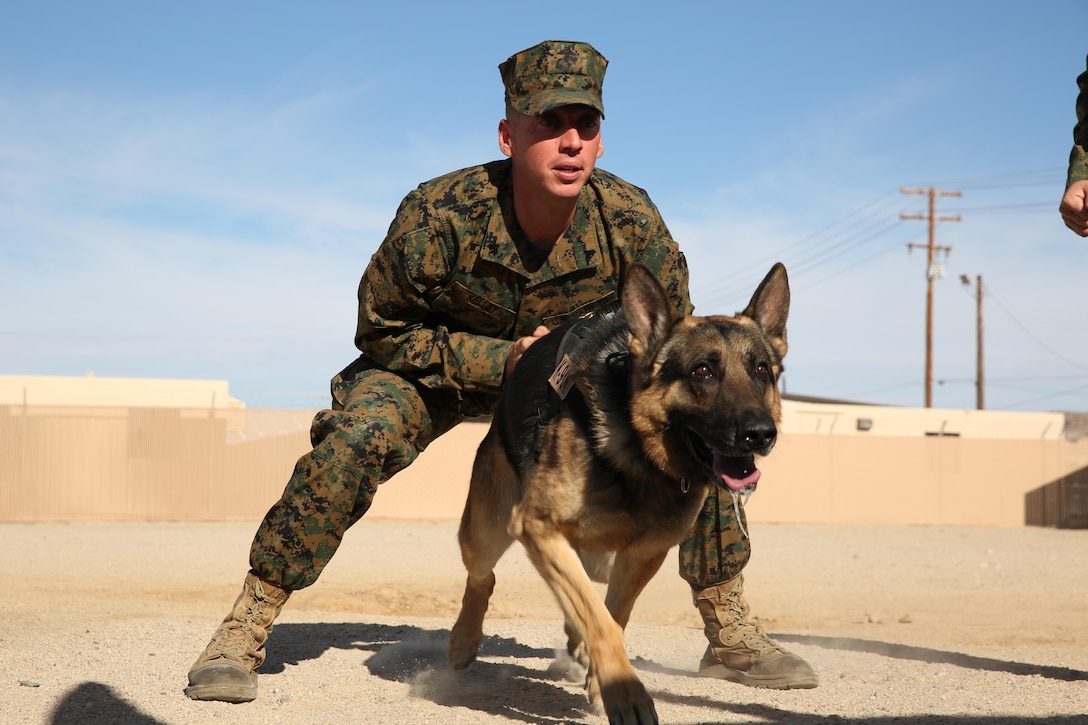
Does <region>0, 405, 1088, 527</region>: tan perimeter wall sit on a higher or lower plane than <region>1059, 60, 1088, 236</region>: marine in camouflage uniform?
lower

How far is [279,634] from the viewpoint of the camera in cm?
604

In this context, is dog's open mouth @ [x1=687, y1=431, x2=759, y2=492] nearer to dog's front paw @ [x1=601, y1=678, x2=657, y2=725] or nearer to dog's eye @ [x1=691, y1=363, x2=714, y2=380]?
dog's eye @ [x1=691, y1=363, x2=714, y2=380]

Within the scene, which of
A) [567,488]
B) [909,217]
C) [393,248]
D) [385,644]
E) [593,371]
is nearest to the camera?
[567,488]

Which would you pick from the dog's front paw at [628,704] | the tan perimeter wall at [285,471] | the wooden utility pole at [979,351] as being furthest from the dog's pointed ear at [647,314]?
the wooden utility pole at [979,351]

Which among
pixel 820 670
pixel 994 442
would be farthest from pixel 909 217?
pixel 820 670

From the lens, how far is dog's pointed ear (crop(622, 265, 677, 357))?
12.8ft

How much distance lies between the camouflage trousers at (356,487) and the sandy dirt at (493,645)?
0.60 meters

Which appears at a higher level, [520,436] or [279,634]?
[520,436]

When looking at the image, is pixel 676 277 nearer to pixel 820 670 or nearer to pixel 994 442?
pixel 820 670

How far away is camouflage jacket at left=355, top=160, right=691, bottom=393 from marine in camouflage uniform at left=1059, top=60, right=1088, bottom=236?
178 cm

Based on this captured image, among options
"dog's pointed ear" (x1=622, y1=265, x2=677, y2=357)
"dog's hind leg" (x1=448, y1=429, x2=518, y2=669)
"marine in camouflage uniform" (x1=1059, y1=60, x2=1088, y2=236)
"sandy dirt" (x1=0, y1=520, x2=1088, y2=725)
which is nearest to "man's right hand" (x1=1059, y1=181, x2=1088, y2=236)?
"marine in camouflage uniform" (x1=1059, y1=60, x2=1088, y2=236)

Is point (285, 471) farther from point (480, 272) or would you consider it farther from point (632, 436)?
point (632, 436)

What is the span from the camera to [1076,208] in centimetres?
438

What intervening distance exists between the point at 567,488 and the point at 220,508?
18.7 m
